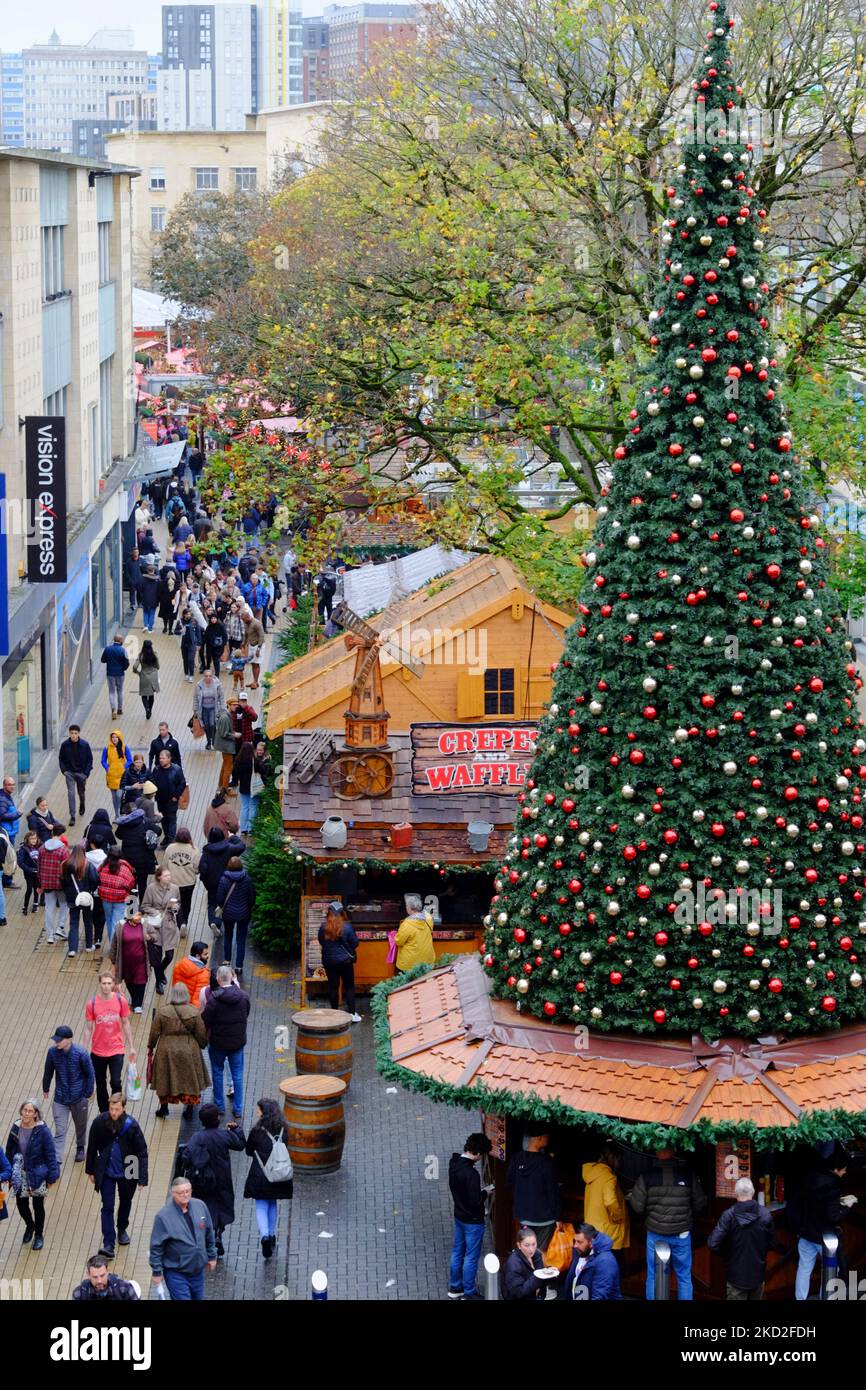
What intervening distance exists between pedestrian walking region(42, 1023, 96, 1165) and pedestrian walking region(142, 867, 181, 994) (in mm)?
3919

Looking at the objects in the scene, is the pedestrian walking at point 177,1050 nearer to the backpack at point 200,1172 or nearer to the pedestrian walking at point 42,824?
the backpack at point 200,1172

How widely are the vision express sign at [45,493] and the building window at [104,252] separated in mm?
14108

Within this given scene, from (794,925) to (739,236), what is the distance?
454cm

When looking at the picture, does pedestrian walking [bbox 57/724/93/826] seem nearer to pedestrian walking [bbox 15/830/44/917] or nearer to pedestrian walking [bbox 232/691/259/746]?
pedestrian walking [bbox 232/691/259/746]

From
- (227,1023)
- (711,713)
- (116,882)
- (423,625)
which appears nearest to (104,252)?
(423,625)

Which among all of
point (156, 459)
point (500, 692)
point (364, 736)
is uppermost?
point (156, 459)

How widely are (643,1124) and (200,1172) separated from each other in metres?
3.24

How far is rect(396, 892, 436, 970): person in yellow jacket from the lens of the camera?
60.5 feet

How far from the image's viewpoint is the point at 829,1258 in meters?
12.9

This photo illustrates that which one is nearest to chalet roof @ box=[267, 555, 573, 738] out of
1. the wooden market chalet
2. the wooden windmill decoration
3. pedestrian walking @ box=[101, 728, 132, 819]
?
the wooden market chalet

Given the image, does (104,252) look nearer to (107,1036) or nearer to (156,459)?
(156,459)

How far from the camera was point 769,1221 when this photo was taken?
12.5 meters

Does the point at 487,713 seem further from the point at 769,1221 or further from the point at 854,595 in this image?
the point at 769,1221

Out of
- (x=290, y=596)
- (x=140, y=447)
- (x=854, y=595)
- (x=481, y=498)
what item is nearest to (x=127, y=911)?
(x=481, y=498)
